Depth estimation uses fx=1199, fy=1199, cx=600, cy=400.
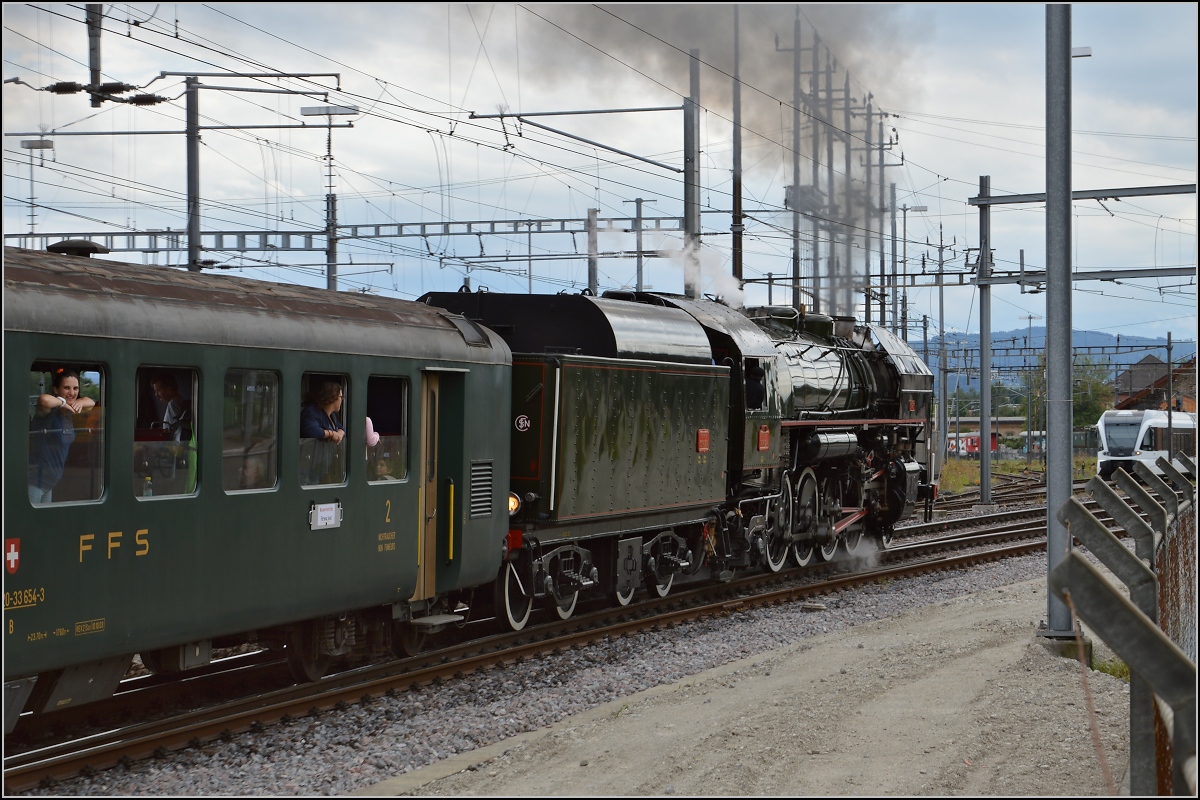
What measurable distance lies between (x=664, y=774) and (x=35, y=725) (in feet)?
13.1

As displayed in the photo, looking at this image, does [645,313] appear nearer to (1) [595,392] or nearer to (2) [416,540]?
(1) [595,392]

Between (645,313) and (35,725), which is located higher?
(645,313)

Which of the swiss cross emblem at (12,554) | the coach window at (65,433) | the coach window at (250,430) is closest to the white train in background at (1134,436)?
the coach window at (250,430)

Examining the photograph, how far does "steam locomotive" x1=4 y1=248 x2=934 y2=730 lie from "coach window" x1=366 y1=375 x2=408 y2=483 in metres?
0.02

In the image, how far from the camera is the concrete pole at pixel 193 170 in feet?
55.0

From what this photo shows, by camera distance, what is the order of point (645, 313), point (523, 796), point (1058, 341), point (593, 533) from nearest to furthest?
point (523, 796)
point (1058, 341)
point (593, 533)
point (645, 313)

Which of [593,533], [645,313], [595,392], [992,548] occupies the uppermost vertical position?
[645,313]

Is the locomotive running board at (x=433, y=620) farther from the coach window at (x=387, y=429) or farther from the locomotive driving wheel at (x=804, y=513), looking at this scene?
the locomotive driving wheel at (x=804, y=513)

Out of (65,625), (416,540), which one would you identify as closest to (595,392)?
(416,540)

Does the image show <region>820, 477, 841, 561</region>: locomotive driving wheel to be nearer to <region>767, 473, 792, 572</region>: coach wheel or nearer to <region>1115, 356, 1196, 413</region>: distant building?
<region>767, 473, 792, 572</region>: coach wheel

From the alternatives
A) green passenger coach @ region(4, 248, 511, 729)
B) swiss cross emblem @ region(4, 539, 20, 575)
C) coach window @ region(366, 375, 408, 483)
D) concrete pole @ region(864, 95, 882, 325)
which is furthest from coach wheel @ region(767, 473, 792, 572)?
concrete pole @ region(864, 95, 882, 325)

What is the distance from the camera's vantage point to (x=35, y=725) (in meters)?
7.52

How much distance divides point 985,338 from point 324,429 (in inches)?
941

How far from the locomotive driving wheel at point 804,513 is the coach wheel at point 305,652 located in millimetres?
8640
